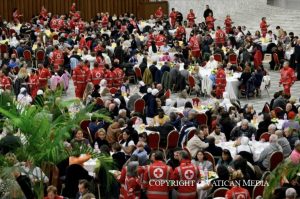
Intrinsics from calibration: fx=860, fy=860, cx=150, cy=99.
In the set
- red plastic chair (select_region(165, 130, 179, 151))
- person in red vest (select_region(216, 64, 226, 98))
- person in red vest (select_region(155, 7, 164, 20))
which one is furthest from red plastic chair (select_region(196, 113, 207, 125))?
person in red vest (select_region(155, 7, 164, 20))

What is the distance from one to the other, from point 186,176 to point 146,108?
7.89 m

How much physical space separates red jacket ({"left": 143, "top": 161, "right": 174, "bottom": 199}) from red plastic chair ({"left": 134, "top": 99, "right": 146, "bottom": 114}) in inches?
303

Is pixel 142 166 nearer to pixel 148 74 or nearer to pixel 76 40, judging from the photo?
pixel 148 74

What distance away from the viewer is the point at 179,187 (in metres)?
15.6

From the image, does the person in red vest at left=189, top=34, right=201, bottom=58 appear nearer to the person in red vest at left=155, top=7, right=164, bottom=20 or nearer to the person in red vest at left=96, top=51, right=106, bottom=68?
the person in red vest at left=96, top=51, right=106, bottom=68

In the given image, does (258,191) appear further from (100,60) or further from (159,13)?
(159,13)

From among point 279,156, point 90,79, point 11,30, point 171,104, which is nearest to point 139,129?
point 171,104

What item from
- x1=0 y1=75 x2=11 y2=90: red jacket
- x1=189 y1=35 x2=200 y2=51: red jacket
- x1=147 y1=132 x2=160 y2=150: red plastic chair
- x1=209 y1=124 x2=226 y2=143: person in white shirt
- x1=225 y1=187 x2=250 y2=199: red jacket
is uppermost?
x1=189 y1=35 x2=200 y2=51: red jacket

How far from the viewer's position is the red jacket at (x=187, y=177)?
15531 mm

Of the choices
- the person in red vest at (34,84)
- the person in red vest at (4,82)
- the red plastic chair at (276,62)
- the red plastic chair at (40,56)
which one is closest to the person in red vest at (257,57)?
the red plastic chair at (276,62)

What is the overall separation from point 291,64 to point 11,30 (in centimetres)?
1273

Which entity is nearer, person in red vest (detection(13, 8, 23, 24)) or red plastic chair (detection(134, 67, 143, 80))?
red plastic chair (detection(134, 67, 143, 80))

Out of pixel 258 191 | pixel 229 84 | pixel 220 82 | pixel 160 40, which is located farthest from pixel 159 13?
pixel 258 191

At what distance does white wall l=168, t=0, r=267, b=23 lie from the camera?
4253 cm
